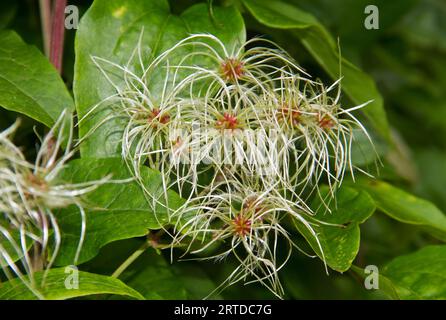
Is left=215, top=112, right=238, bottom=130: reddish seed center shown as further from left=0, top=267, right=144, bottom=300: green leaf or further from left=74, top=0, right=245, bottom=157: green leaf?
left=0, top=267, right=144, bottom=300: green leaf

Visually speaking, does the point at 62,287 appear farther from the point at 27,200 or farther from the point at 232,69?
Answer: the point at 232,69

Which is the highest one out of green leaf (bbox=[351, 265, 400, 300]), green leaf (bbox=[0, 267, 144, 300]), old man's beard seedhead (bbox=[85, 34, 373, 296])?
old man's beard seedhead (bbox=[85, 34, 373, 296])

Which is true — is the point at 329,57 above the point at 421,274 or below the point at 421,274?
above

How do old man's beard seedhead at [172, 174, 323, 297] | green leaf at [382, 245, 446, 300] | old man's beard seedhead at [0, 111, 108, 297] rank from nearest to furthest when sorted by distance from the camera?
old man's beard seedhead at [0, 111, 108, 297] < old man's beard seedhead at [172, 174, 323, 297] < green leaf at [382, 245, 446, 300]

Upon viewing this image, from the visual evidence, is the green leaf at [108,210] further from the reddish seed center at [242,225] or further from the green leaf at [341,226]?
the green leaf at [341,226]

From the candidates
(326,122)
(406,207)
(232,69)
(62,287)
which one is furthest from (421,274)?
(62,287)

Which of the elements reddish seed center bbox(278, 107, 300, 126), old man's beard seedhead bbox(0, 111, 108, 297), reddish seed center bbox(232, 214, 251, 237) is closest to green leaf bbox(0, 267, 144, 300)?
old man's beard seedhead bbox(0, 111, 108, 297)
